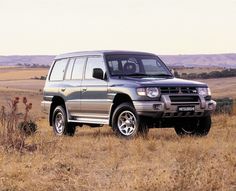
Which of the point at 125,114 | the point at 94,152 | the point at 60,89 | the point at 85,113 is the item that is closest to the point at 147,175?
the point at 94,152

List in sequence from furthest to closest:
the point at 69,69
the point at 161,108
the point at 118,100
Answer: the point at 69,69 < the point at 118,100 < the point at 161,108

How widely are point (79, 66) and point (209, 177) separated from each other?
714 cm

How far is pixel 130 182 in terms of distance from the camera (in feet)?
22.4

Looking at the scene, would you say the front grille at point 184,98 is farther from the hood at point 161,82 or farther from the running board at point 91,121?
the running board at point 91,121

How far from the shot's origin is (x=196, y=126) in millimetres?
12727

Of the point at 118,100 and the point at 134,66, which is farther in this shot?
the point at 134,66

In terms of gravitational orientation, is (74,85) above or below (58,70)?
below

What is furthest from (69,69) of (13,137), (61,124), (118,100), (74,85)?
(13,137)

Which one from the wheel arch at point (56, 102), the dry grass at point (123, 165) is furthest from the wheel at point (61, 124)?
the dry grass at point (123, 165)

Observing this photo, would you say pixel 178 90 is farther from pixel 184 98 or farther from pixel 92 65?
pixel 92 65

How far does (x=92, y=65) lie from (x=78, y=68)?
0.57 meters

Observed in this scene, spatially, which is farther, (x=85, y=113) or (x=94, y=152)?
(x=85, y=113)

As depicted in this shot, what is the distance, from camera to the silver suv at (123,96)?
Result: 37.5ft

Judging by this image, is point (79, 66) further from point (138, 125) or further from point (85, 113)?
point (138, 125)
